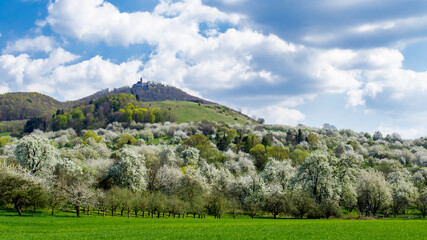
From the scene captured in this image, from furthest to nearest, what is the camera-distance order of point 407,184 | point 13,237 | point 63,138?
point 63,138 → point 407,184 → point 13,237

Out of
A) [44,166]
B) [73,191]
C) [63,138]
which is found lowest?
[73,191]

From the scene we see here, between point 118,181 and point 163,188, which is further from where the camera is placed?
point 163,188

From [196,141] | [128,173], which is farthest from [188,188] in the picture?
[196,141]

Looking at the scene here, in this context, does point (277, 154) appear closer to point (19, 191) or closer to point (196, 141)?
point (196, 141)

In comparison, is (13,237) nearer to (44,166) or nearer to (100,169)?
(44,166)

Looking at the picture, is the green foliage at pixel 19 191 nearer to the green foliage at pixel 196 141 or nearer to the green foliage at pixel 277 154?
the green foliage at pixel 196 141

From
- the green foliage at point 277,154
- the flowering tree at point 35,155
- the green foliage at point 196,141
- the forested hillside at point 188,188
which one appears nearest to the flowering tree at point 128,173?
the forested hillside at point 188,188

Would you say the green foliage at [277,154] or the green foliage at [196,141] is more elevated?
the green foliage at [196,141]

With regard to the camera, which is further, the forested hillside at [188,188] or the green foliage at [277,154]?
the green foliage at [277,154]

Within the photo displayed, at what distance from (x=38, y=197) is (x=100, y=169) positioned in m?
32.7

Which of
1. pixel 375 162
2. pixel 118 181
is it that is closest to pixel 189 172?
pixel 118 181

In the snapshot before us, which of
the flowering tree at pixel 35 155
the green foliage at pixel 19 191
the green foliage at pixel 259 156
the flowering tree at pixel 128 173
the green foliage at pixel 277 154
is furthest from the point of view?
the green foliage at pixel 259 156

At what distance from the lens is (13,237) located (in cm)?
2653

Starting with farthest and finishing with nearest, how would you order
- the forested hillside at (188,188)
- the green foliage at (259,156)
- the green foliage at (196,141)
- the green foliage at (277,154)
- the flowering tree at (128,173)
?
1. the green foliage at (196,141)
2. the green foliage at (259,156)
3. the green foliage at (277,154)
4. the flowering tree at (128,173)
5. the forested hillside at (188,188)
